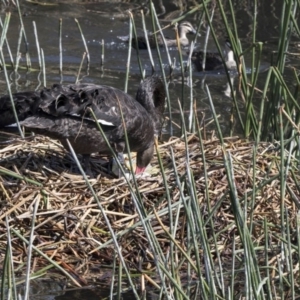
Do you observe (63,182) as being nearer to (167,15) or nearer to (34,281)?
(34,281)

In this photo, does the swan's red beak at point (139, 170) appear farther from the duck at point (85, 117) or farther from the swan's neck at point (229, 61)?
the swan's neck at point (229, 61)

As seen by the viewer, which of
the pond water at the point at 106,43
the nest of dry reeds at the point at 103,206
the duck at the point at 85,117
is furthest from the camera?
the pond water at the point at 106,43

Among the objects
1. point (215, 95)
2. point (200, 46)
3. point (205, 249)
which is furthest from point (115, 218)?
point (200, 46)

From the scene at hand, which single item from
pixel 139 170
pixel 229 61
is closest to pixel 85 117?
pixel 139 170

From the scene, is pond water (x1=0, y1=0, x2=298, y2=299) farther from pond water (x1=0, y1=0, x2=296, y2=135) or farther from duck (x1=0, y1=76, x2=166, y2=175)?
duck (x1=0, y1=76, x2=166, y2=175)

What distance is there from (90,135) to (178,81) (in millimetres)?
4931

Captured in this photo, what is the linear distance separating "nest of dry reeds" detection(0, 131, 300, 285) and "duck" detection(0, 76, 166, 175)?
20 centimetres

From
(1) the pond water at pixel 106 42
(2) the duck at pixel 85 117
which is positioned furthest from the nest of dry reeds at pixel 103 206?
(1) the pond water at pixel 106 42

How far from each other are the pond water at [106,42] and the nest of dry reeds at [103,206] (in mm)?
2396

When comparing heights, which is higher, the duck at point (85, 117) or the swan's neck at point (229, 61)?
the duck at point (85, 117)

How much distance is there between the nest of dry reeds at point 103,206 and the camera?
16.9 ft

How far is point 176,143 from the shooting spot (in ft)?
21.4

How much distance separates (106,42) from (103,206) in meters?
7.56

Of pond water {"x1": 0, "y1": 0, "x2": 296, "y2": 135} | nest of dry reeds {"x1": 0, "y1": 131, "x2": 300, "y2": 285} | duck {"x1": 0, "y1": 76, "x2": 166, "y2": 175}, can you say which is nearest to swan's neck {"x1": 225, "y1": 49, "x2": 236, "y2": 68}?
pond water {"x1": 0, "y1": 0, "x2": 296, "y2": 135}
